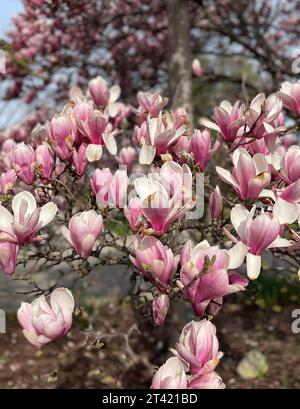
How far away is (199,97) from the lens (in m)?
9.61

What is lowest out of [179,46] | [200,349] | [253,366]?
[253,366]

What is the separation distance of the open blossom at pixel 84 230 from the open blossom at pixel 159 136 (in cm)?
34

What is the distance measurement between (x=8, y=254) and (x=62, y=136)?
20.8 inches

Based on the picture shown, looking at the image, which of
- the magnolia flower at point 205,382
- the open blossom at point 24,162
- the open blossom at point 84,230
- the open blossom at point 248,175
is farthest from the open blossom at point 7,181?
the magnolia flower at point 205,382

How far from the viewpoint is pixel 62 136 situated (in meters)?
1.98

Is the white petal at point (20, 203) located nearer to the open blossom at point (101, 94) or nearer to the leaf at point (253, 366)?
the open blossom at point (101, 94)

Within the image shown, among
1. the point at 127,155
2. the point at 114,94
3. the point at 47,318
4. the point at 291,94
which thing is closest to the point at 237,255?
the point at 47,318

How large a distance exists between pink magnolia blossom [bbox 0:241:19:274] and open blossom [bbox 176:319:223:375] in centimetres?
60

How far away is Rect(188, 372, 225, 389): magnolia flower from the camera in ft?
4.77

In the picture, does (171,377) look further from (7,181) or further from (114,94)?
(114,94)

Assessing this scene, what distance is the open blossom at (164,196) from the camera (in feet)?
5.09

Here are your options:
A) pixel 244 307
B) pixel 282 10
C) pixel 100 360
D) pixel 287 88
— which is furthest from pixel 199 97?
pixel 287 88

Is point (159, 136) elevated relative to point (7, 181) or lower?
elevated
